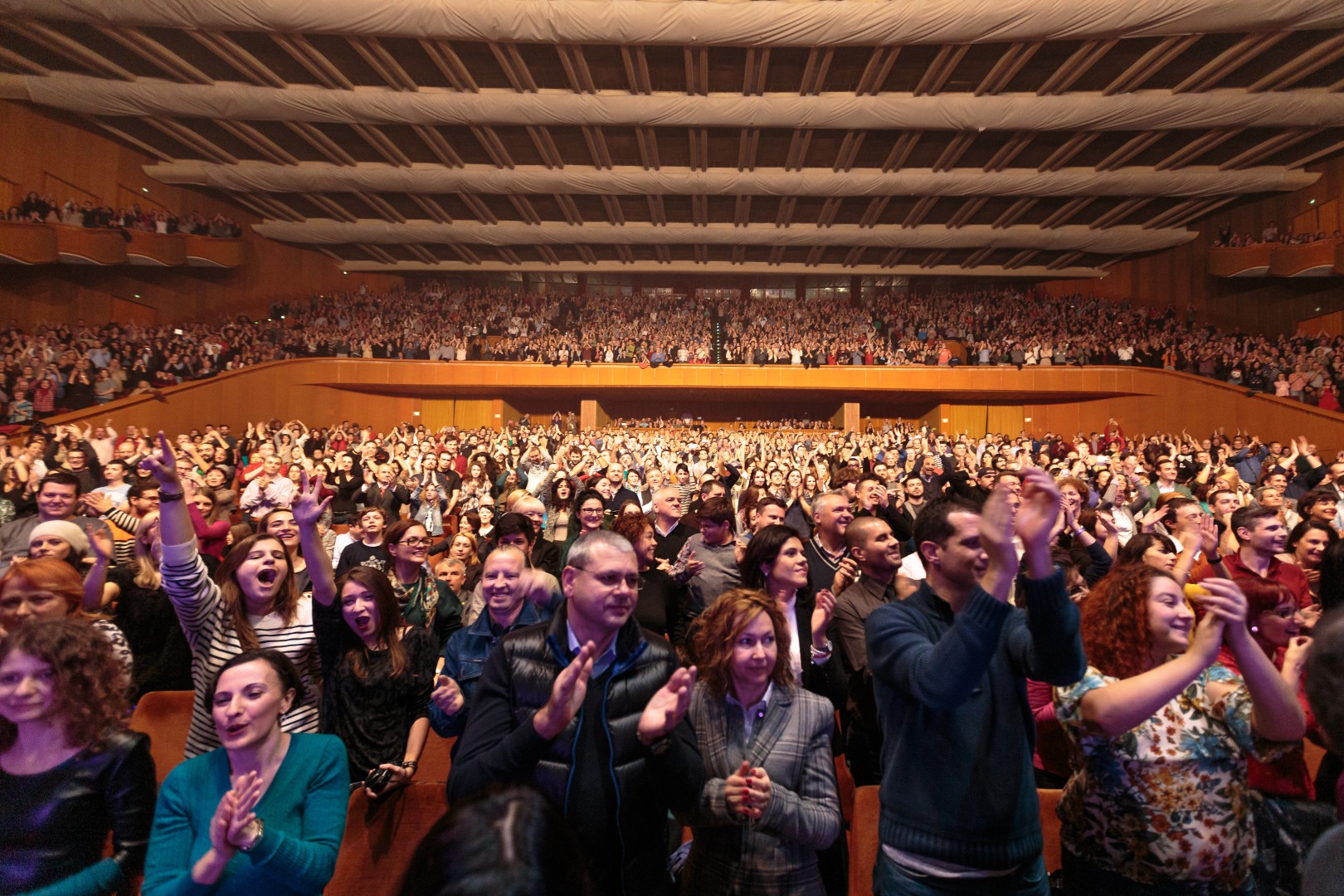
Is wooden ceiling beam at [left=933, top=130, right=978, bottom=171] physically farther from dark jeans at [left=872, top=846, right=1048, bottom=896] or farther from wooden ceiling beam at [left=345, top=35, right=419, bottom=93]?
dark jeans at [left=872, top=846, right=1048, bottom=896]

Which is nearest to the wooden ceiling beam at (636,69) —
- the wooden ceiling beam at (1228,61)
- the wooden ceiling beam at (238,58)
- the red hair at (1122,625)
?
the wooden ceiling beam at (238,58)

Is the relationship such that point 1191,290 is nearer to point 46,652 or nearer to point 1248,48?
point 1248,48

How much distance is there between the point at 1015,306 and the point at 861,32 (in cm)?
1335

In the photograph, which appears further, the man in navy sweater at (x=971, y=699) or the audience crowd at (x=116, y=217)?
the audience crowd at (x=116, y=217)

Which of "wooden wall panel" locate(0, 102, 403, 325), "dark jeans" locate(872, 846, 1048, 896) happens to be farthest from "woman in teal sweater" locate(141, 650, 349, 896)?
"wooden wall panel" locate(0, 102, 403, 325)

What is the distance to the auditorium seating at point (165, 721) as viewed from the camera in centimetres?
302

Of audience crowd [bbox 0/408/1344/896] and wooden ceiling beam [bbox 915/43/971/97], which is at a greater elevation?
wooden ceiling beam [bbox 915/43/971/97]

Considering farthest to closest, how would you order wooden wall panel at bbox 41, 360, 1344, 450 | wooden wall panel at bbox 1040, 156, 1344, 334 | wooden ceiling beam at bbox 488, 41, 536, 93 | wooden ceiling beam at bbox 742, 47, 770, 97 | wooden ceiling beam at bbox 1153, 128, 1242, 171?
wooden wall panel at bbox 41, 360, 1344, 450, wooden wall panel at bbox 1040, 156, 1344, 334, wooden ceiling beam at bbox 1153, 128, 1242, 171, wooden ceiling beam at bbox 742, 47, 770, 97, wooden ceiling beam at bbox 488, 41, 536, 93

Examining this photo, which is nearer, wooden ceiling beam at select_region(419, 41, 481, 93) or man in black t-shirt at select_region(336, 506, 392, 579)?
man in black t-shirt at select_region(336, 506, 392, 579)

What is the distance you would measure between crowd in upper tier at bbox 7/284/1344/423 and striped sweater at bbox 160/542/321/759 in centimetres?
1448

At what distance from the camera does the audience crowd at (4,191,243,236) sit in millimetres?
14430

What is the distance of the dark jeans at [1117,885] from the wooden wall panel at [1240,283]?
20085mm

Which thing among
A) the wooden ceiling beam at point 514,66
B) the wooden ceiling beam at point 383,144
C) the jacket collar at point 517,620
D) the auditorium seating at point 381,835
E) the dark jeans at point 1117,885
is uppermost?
the wooden ceiling beam at point 514,66

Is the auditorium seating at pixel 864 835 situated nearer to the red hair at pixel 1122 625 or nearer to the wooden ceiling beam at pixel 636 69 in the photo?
the red hair at pixel 1122 625
